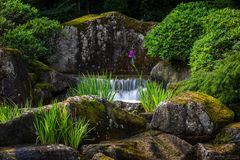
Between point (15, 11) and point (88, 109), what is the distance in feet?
26.0

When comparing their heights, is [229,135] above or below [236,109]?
below

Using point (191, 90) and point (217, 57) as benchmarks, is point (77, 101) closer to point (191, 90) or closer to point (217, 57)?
point (191, 90)

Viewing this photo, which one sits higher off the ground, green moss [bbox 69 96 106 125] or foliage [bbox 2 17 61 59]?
foliage [bbox 2 17 61 59]

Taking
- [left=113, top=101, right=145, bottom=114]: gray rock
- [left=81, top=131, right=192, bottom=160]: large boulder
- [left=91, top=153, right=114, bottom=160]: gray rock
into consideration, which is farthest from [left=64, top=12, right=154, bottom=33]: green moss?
[left=91, top=153, right=114, bottom=160]: gray rock

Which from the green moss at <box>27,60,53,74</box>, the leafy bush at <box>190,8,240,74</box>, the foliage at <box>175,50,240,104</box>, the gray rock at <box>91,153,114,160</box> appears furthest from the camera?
the green moss at <box>27,60,53,74</box>

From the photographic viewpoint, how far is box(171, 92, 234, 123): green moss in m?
7.38

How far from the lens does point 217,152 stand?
6.85 meters

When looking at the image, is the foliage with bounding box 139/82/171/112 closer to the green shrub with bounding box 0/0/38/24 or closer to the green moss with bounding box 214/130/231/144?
the green moss with bounding box 214/130/231/144

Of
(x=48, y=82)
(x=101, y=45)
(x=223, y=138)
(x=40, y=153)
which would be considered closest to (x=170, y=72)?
(x=48, y=82)

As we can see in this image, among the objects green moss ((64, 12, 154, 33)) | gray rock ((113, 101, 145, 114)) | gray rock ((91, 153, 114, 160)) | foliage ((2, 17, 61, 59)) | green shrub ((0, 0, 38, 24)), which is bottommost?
gray rock ((91, 153, 114, 160))

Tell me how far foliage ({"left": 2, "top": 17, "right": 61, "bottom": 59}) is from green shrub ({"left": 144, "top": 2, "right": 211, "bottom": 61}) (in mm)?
2820

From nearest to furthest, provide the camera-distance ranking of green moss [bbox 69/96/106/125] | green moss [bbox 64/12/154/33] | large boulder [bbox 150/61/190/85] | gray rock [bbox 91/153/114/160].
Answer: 1. gray rock [bbox 91/153/114/160]
2. green moss [bbox 69/96/106/125]
3. large boulder [bbox 150/61/190/85]
4. green moss [bbox 64/12/154/33]

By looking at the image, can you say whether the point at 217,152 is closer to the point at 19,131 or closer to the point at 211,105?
the point at 211,105

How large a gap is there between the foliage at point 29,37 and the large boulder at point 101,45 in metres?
1.07
